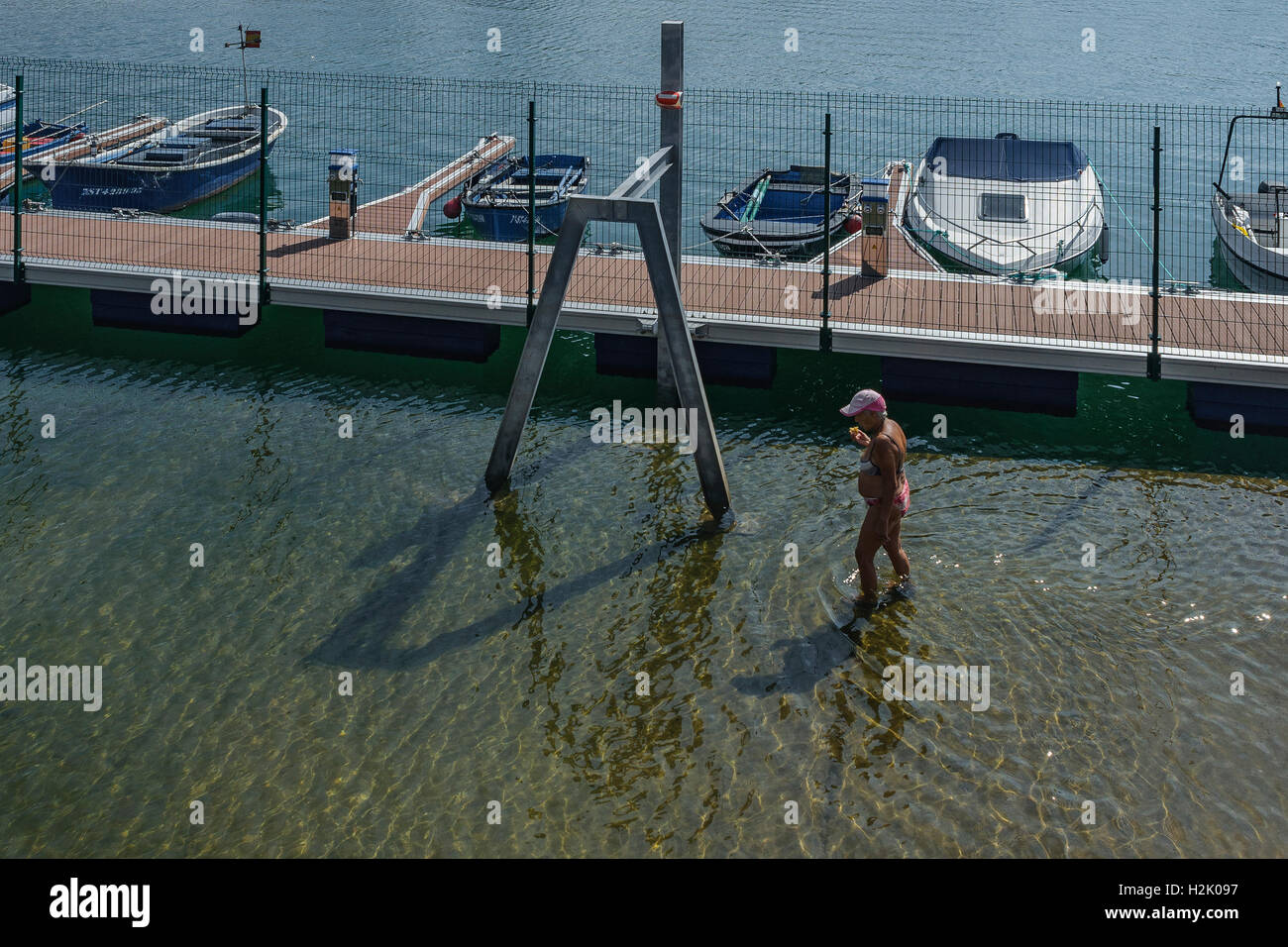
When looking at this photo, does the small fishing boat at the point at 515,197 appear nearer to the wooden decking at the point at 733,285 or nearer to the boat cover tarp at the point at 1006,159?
the wooden decking at the point at 733,285

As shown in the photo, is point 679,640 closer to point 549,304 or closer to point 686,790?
point 686,790

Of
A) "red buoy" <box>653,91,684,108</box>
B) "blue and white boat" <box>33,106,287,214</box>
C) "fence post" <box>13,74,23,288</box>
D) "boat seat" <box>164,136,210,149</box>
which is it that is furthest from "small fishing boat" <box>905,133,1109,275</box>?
"boat seat" <box>164,136,210,149</box>

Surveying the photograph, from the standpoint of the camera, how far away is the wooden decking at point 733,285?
15789 mm

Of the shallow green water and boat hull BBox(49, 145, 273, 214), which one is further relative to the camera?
boat hull BBox(49, 145, 273, 214)

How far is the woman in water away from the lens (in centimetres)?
1079

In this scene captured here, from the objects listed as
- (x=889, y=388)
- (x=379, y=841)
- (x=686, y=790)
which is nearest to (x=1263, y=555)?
(x=889, y=388)

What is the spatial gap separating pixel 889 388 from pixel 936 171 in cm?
965

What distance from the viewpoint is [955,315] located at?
1639 cm

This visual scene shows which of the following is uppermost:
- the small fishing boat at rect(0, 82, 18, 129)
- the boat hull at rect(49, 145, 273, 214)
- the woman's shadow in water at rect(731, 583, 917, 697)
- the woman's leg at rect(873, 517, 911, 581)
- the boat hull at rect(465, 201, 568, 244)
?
the small fishing boat at rect(0, 82, 18, 129)

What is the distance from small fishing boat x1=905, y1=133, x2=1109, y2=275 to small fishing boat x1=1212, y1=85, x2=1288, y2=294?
6.60 feet

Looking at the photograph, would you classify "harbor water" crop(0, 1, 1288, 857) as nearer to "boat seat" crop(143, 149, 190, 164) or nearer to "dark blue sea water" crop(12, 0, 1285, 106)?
"boat seat" crop(143, 149, 190, 164)

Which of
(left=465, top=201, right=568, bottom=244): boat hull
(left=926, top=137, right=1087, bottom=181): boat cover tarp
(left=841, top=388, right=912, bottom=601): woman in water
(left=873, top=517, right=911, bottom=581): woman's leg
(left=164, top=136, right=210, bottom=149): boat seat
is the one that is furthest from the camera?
(left=164, top=136, right=210, bottom=149): boat seat

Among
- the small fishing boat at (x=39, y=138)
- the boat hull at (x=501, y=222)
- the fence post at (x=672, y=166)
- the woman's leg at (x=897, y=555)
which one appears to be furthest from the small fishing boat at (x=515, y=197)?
the woman's leg at (x=897, y=555)

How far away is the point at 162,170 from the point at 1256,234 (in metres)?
19.9
